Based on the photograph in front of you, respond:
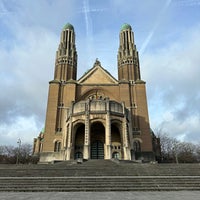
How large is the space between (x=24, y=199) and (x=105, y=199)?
317 cm

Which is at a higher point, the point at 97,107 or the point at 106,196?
the point at 97,107

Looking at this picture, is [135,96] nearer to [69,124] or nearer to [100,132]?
[100,132]

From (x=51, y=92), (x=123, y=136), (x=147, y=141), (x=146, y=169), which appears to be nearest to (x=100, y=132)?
(x=123, y=136)

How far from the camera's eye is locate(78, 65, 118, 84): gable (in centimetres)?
4012

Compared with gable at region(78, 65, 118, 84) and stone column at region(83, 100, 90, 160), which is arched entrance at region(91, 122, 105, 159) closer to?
stone column at region(83, 100, 90, 160)

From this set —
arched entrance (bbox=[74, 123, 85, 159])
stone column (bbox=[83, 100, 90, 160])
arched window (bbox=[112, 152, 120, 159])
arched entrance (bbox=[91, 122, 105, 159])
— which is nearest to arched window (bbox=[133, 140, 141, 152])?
arched window (bbox=[112, 152, 120, 159])

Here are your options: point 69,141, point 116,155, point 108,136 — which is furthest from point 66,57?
point 116,155

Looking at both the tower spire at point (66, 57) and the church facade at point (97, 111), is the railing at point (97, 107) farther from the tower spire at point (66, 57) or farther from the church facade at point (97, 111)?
the tower spire at point (66, 57)

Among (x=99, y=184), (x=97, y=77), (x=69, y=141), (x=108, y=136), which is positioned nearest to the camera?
(x=99, y=184)

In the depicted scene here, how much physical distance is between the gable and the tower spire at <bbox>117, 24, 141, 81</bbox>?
311 cm

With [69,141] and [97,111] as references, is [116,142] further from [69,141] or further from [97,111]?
[69,141]

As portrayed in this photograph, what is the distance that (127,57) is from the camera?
4275 cm

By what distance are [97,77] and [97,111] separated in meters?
14.2

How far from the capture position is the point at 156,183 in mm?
10953
